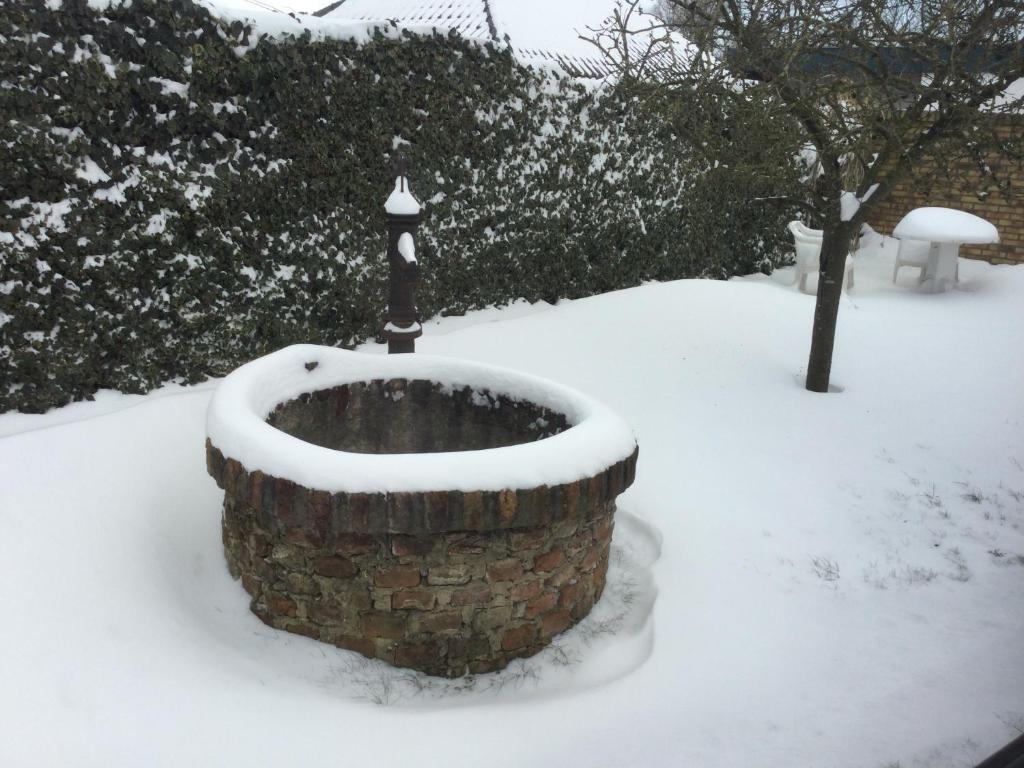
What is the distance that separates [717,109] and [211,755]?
5555 millimetres

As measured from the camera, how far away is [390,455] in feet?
8.51

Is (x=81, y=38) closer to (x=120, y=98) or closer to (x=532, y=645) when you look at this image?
(x=120, y=98)

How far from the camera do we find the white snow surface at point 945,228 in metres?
8.21

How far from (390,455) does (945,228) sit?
7.89m

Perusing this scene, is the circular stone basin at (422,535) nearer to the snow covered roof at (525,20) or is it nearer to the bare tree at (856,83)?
the bare tree at (856,83)

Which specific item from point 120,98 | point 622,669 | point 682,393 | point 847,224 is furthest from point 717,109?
point 622,669

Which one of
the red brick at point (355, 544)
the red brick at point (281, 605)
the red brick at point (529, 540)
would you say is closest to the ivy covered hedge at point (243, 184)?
the red brick at point (281, 605)

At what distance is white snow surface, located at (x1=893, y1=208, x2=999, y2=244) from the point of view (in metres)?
8.21

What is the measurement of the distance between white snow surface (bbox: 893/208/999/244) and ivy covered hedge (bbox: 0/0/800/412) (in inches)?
134

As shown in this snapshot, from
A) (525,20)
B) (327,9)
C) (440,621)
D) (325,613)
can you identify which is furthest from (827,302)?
(327,9)

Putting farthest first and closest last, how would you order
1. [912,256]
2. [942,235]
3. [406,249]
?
1. [912,256]
2. [942,235]
3. [406,249]

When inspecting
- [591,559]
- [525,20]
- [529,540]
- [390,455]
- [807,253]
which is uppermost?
[525,20]

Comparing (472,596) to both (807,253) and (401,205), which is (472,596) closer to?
(401,205)

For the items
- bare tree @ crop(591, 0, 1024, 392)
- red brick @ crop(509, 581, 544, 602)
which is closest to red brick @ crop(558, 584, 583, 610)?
red brick @ crop(509, 581, 544, 602)
